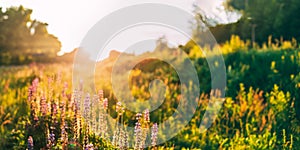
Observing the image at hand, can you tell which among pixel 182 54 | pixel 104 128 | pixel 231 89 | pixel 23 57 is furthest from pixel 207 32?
pixel 23 57

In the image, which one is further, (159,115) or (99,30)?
(159,115)

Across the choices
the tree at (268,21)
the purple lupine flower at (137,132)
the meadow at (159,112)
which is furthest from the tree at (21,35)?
the purple lupine flower at (137,132)

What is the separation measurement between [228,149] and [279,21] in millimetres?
9567

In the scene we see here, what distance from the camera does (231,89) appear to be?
661cm

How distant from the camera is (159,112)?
5.61 metres

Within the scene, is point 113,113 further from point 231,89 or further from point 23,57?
point 23,57

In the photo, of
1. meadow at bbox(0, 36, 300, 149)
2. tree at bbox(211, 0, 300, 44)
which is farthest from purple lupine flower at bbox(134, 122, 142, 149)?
tree at bbox(211, 0, 300, 44)

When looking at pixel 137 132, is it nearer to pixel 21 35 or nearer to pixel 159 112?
pixel 159 112

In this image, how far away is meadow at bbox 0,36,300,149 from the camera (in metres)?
3.53

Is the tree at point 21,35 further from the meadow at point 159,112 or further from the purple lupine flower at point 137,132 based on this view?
the purple lupine flower at point 137,132

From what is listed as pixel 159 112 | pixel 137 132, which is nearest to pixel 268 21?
pixel 159 112

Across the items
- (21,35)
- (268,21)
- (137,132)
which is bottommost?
(137,132)

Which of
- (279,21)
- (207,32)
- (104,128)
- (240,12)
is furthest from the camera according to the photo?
(240,12)

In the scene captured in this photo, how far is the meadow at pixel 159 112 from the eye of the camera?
3.53m
